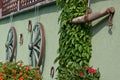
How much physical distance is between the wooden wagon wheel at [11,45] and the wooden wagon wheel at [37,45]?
1.44 meters

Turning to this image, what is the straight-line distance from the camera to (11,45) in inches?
493

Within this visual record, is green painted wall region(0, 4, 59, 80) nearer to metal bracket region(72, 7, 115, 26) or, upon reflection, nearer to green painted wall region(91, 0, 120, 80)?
metal bracket region(72, 7, 115, 26)

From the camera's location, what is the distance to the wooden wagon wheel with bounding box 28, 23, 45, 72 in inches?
391

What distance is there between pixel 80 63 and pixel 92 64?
8.9 inches

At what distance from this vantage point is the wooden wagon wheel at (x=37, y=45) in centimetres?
992

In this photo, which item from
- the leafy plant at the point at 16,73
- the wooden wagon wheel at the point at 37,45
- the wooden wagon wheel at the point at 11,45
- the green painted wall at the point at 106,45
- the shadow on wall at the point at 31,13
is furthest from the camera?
the wooden wagon wheel at the point at 11,45

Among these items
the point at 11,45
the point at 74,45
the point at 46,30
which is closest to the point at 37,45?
the point at 46,30

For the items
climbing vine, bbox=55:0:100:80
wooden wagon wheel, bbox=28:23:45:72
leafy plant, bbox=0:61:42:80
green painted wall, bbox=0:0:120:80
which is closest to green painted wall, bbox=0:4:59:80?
green painted wall, bbox=0:0:120:80

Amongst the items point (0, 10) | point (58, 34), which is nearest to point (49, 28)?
point (58, 34)

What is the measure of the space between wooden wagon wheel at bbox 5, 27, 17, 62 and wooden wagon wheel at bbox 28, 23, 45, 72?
144 cm

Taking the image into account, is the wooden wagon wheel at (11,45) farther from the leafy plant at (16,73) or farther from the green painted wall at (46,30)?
the leafy plant at (16,73)

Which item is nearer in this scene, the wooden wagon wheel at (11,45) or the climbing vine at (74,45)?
the climbing vine at (74,45)

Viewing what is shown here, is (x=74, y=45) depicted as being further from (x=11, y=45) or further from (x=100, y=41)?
(x=11, y=45)

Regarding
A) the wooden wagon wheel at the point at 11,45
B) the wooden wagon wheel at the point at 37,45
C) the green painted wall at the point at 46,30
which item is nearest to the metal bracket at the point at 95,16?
the green painted wall at the point at 46,30
